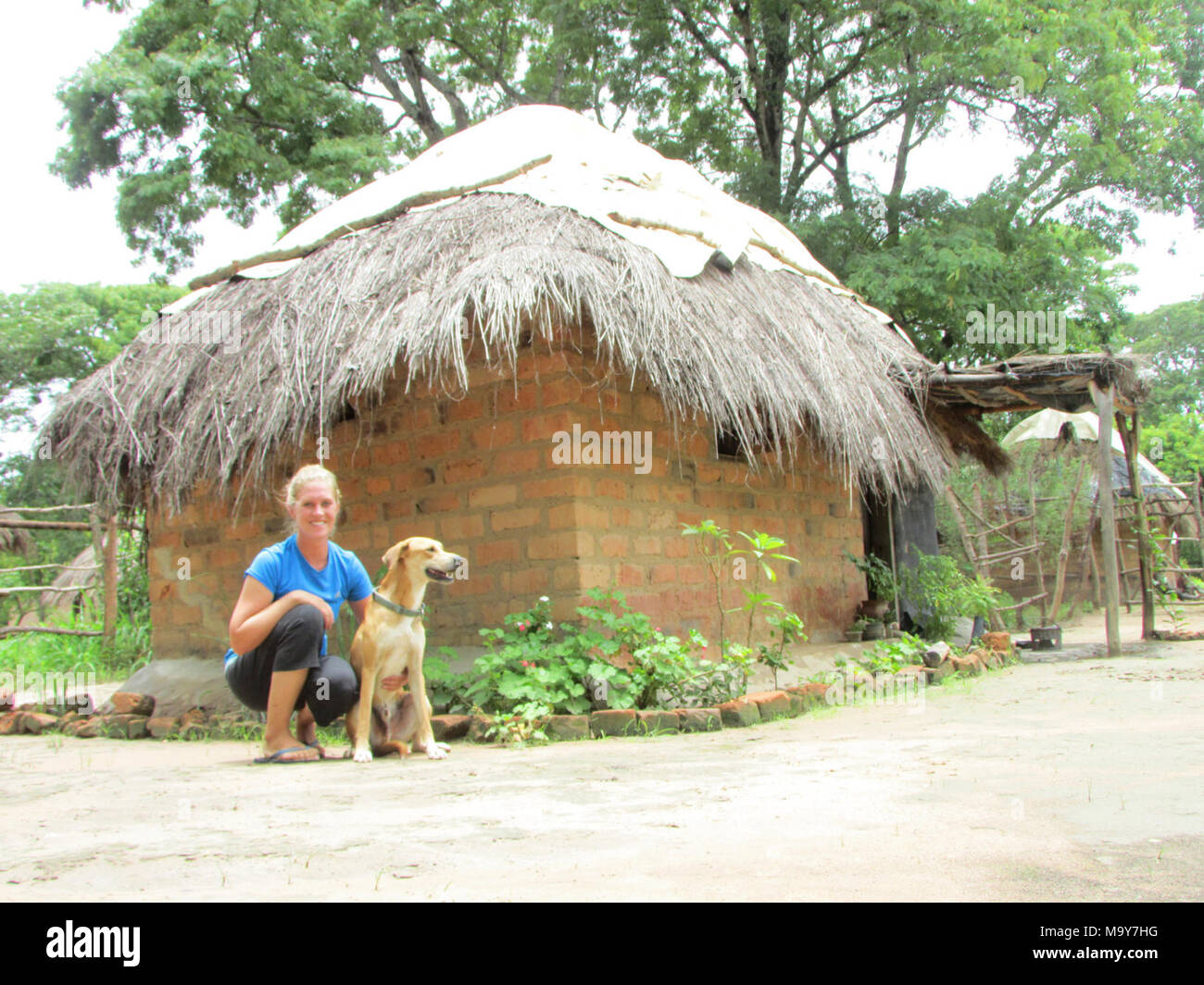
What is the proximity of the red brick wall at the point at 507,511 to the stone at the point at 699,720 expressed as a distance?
868 mm

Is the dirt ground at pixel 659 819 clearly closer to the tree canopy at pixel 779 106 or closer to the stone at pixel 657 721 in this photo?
the stone at pixel 657 721

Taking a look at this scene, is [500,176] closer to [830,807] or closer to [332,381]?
[332,381]

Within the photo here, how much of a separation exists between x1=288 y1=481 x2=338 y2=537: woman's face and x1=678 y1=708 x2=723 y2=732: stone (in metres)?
1.81

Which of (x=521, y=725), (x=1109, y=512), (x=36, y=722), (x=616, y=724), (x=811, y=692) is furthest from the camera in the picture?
(x=1109, y=512)

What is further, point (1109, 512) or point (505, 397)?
point (1109, 512)

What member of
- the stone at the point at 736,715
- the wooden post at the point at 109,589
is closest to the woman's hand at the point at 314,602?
the stone at the point at 736,715

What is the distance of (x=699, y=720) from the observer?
14.6ft

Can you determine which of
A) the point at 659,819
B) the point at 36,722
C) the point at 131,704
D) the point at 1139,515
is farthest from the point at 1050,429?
the point at 659,819

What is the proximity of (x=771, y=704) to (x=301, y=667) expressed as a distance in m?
Result: 2.27

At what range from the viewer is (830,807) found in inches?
101

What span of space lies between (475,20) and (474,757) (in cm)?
1434

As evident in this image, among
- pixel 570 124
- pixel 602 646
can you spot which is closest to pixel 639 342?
pixel 602 646

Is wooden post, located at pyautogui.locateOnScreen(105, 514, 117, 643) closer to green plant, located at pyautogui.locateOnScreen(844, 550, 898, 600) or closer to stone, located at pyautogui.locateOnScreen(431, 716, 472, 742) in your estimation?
stone, located at pyautogui.locateOnScreen(431, 716, 472, 742)

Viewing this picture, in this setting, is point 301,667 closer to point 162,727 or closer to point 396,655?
point 396,655
